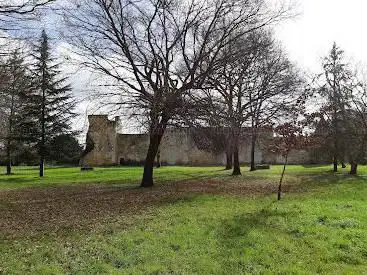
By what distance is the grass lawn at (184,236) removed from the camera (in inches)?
241

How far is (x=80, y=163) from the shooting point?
142 feet

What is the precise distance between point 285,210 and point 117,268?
615cm

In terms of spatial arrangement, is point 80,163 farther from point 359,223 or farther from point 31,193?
point 359,223

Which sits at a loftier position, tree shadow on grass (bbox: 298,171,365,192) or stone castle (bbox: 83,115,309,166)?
stone castle (bbox: 83,115,309,166)

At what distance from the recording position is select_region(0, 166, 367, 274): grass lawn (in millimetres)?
6117

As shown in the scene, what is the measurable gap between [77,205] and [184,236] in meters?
5.78

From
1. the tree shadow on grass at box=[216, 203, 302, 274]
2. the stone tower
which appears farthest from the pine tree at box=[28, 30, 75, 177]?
the tree shadow on grass at box=[216, 203, 302, 274]

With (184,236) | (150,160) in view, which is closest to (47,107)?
(150,160)

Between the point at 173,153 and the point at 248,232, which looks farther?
the point at 173,153

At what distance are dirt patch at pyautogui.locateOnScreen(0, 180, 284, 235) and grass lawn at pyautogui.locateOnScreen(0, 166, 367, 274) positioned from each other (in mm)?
29

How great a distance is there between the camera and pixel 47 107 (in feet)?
95.3

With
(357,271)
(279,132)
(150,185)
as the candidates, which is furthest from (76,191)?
(357,271)

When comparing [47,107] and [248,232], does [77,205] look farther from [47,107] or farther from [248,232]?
[47,107]

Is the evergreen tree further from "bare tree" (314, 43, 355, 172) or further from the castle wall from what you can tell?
the castle wall
